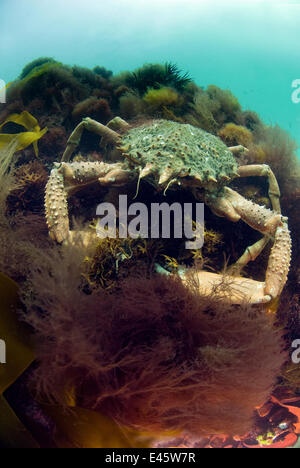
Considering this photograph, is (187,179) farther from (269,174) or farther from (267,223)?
(269,174)

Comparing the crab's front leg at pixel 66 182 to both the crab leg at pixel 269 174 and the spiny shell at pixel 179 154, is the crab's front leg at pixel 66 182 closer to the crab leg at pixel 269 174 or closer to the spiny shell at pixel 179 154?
the spiny shell at pixel 179 154

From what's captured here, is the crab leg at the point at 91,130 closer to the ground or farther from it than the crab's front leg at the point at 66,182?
farther from it
